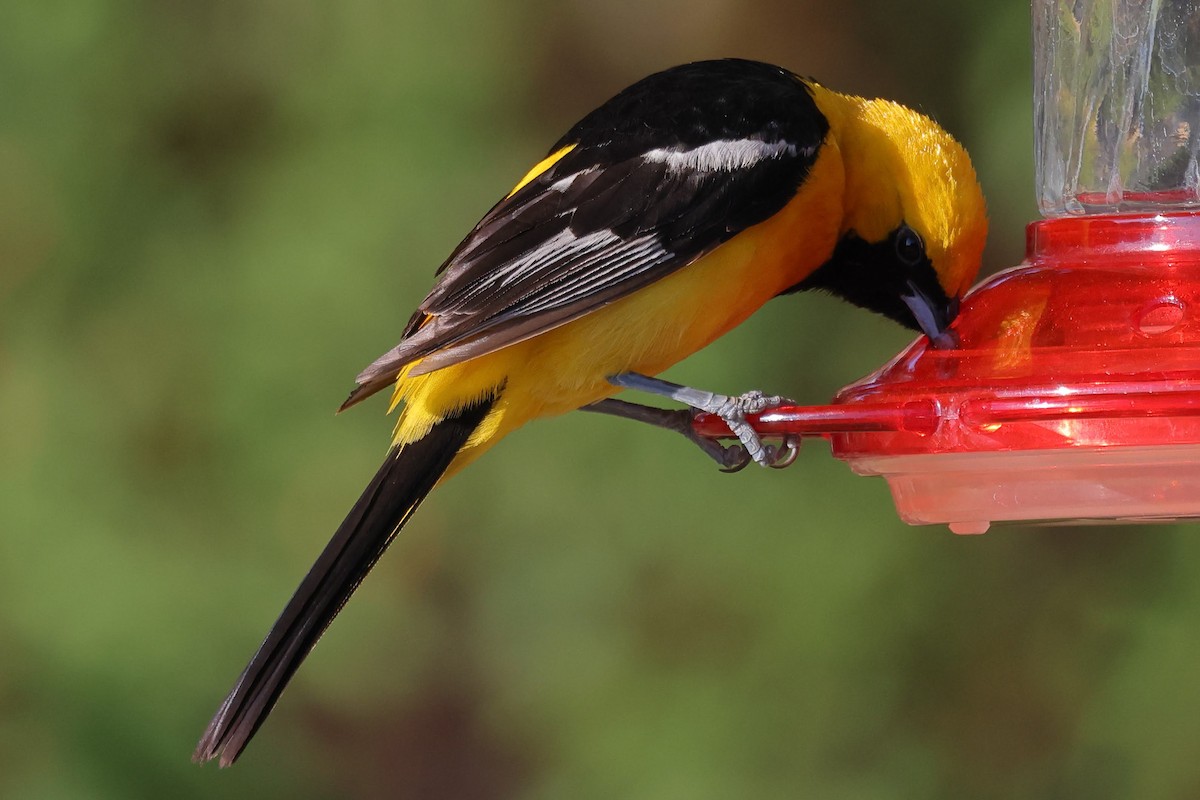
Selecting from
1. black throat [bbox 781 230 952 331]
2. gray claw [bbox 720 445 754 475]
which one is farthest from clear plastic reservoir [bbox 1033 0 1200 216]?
gray claw [bbox 720 445 754 475]

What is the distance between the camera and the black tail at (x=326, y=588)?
2.96m

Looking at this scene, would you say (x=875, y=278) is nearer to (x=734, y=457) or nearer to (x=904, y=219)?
(x=904, y=219)

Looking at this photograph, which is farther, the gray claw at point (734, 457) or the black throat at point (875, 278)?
the gray claw at point (734, 457)

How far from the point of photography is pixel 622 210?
312 cm

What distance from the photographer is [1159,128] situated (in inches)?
126

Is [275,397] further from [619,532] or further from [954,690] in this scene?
[954,690]

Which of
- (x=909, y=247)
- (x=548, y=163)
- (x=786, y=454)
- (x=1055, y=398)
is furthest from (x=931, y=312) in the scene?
(x=548, y=163)

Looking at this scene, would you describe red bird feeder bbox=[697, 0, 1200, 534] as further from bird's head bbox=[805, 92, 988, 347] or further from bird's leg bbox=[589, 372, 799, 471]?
bird's head bbox=[805, 92, 988, 347]

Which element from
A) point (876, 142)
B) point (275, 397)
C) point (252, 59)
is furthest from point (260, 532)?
point (876, 142)

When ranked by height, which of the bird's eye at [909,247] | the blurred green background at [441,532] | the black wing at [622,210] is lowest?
the blurred green background at [441,532]

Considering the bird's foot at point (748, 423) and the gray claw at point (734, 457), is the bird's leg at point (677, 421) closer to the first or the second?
the gray claw at point (734, 457)

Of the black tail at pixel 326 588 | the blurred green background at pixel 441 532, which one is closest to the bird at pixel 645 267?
the black tail at pixel 326 588

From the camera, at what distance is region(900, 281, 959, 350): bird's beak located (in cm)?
278

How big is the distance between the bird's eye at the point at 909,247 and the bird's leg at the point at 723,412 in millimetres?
432
